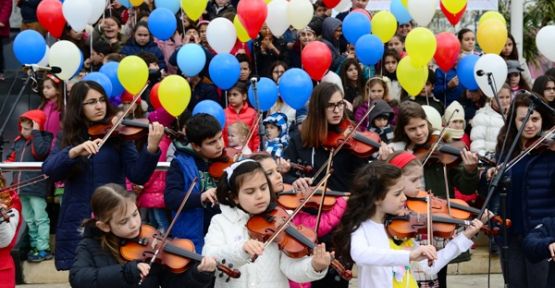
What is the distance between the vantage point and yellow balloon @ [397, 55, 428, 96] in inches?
386

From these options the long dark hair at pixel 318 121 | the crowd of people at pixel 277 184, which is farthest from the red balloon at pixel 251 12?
the long dark hair at pixel 318 121

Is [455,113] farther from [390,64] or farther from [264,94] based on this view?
[390,64]

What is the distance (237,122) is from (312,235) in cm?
379

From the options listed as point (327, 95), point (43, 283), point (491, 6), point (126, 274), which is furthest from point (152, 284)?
point (491, 6)

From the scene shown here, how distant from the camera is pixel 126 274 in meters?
5.23

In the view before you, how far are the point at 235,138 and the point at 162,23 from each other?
2.22 meters

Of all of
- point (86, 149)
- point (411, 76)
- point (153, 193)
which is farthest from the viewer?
point (411, 76)

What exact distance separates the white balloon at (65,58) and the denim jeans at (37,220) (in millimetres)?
1219

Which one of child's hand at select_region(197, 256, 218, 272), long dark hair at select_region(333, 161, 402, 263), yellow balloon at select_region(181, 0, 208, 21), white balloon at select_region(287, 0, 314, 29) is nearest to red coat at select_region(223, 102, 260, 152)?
white balloon at select_region(287, 0, 314, 29)

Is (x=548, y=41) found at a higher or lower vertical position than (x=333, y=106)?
higher

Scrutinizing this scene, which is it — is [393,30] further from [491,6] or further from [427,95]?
[491,6]

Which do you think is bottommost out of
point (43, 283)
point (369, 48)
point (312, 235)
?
point (43, 283)

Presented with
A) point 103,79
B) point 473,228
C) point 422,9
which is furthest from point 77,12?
point 473,228

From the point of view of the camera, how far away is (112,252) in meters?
5.45
